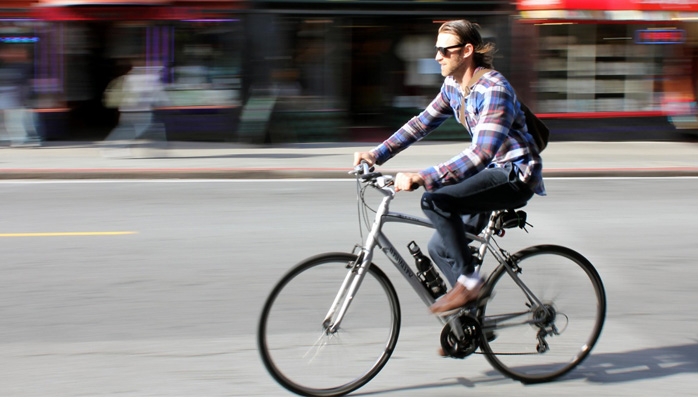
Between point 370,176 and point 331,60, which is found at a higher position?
point 331,60

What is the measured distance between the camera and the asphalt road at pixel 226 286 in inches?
178

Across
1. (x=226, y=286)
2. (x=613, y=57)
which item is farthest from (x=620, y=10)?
(x=226, y=286)

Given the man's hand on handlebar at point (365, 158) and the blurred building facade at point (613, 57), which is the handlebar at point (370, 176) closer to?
the man's hand on handlebar at point (365, 158)

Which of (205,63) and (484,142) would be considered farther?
(205,63)

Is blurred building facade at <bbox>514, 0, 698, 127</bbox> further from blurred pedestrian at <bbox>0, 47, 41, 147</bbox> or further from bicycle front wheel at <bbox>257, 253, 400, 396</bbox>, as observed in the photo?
bicycle front wheel at <bbox>257, 253, 400, 396</bbox>

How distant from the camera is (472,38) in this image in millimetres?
4137

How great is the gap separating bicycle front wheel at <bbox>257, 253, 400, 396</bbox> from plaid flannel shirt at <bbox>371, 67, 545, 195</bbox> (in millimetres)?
568

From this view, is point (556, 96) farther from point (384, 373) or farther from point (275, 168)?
point (384, 373)

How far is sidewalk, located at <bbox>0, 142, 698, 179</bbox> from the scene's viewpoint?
1225 cm

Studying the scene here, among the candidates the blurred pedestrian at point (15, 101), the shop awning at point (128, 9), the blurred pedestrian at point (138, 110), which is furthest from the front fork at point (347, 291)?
the blurred pedestrian at point (15, 101)

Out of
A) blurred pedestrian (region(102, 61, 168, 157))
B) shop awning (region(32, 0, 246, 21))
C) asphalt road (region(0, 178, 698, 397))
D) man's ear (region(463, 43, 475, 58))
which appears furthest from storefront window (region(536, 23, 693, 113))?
man's ear (region(463, 43, 475, 58))

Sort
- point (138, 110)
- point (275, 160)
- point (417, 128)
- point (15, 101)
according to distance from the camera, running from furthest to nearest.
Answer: point (15, 101), point (138, 110), point (275, 160), point (417, 128)

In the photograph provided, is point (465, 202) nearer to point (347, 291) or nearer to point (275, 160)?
point (347, 291)

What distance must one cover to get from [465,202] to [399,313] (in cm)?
62
